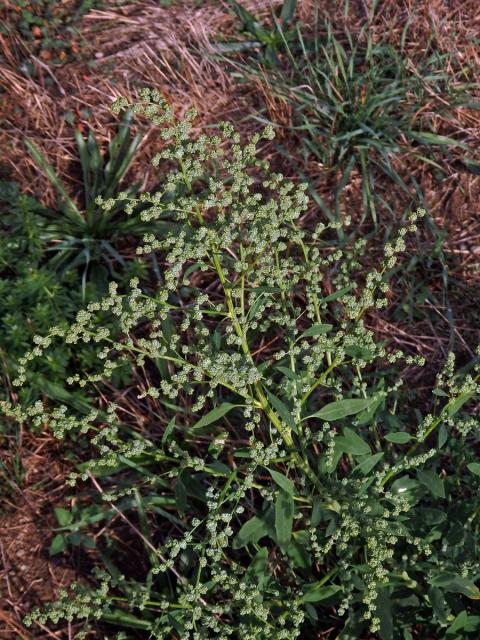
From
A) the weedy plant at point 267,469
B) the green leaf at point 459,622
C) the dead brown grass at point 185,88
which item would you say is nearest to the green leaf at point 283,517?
the weedy plant at point 267,469

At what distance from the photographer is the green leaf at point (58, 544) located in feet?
10.8

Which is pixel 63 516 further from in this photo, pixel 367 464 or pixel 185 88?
pixel 185 88

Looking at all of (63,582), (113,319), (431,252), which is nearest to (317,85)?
(431,252)

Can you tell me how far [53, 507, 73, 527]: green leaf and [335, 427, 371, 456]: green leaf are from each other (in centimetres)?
152

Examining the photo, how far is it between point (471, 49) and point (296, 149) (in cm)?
124

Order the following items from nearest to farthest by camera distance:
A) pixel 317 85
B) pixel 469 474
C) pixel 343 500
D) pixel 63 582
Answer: pixel 343 500
pixel 469 474
pixel 63 582
pixel 317 85

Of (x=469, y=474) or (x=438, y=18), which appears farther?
(x=438, y=18)

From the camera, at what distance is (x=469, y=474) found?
3051 mm

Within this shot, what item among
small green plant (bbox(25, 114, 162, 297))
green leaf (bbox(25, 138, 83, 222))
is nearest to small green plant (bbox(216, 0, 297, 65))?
small green plant (bbox(25, 114, 162, 297))

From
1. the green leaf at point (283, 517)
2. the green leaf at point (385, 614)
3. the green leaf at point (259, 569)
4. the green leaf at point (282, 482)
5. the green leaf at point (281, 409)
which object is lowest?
the green leaf at point (385, 614)

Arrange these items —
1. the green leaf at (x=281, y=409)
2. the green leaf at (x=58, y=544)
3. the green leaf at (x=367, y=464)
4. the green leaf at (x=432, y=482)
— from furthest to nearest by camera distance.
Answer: the green leaf at (x=58, y=544) < the green leaf at (x=367, y=464) < the green leaf at (x=432, y=482) < the green leaf at (x=281, y=409)

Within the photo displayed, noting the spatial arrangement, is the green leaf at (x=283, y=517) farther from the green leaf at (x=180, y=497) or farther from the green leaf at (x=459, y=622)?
the green leaf at (x=459, y=622)

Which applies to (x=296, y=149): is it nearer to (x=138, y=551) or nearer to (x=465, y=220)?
(x=465, y=220)

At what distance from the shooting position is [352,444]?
2.54 metres
